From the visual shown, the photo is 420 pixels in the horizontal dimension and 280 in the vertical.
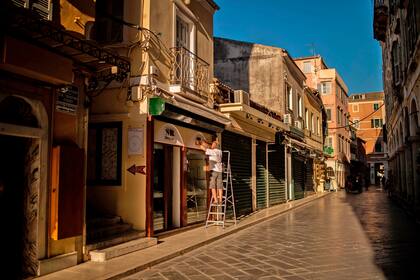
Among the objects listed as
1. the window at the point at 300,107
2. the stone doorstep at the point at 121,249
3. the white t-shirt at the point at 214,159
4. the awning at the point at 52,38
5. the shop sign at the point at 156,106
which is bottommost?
the stone doorstep at the point at 121,249

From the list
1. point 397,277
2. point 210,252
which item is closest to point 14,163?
point 210,252

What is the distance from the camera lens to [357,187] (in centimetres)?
3700

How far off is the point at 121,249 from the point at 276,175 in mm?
14086

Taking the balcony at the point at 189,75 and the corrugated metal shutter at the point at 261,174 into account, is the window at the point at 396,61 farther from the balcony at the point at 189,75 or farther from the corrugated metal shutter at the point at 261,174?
the balcony at the point at 189,75

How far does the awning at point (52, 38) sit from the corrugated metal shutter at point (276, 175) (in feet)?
44.5

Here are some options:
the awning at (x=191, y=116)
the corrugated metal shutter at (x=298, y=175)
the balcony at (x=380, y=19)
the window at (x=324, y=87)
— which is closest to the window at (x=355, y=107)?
the window at (x=324, y=87)

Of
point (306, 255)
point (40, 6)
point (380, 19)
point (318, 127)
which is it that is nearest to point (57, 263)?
point (40, 6)

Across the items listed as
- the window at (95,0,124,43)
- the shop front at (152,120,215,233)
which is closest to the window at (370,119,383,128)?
the shop front at (152,120,215,233)

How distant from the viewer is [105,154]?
10.3 metres

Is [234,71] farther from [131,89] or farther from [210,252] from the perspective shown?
[210,252]

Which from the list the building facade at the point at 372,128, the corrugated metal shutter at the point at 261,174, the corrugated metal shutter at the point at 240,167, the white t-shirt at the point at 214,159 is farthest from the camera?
the building facade at the point at 372,128

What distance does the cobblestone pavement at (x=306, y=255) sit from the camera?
6930mm

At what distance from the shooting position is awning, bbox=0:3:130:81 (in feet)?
18.1

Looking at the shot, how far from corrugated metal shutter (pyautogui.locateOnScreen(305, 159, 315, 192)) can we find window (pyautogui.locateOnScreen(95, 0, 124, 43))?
21.1 metres
